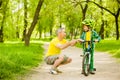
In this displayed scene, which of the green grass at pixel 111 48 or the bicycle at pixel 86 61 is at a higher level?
the bicycle at pixel 86 61

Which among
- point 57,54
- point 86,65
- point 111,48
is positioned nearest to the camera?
point 86,65

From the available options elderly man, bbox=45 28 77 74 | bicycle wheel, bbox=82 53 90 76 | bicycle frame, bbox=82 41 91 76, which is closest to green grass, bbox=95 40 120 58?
bicycle frame, bbox=82 41 91 76

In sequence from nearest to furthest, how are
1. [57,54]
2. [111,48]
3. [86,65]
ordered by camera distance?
[86,65] < [57,54] < [111,48]

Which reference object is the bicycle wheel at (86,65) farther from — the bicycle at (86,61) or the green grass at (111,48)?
the green grass at (111,48)

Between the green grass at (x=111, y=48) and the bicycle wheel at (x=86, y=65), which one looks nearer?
the bicycle wheel at (x=86, y=65)

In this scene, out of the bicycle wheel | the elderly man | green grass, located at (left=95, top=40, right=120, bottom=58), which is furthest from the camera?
green grass, located at (left=95, top=40, right=120, bottom=58)

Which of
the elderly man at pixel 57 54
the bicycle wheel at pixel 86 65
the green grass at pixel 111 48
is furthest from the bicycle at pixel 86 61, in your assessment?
the green grass at pixel 111 48

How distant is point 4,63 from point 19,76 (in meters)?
1.24

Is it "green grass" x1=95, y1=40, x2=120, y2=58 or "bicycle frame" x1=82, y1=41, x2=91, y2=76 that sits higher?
"bicycle frame" x1=82, y1=41, x2=91, y2=76

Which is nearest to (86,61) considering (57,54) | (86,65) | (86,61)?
(86,61)

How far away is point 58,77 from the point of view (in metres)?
11.5

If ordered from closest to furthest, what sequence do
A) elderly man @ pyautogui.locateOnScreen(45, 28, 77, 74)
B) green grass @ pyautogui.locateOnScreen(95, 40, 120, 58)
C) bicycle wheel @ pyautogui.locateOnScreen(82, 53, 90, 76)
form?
bicycle wheel @ pyautogui.locateOnScreen(82, 53, 90, 76), elderly man @ pyautogui.locateOnScreen(45, 28, 77, 74), green grass @ pyautogui.locateOnScreen(95, 40, 120, 58)

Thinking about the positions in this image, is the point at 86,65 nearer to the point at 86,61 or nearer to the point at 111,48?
the point at 86,61

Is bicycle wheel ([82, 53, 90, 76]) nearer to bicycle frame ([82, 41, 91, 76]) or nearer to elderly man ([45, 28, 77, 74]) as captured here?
bicycle frame ([82, 41, 91, 76])
